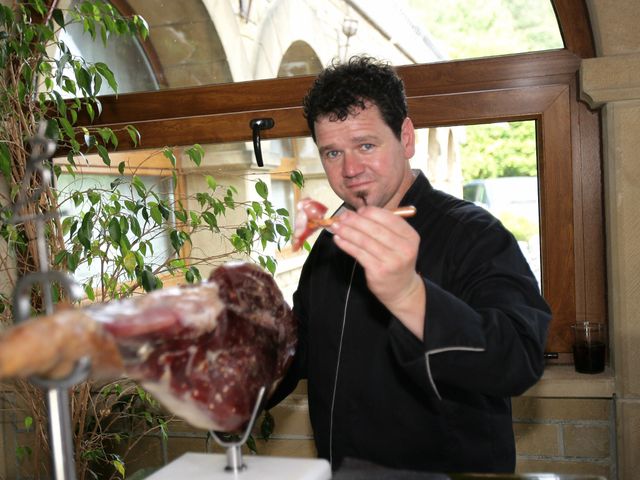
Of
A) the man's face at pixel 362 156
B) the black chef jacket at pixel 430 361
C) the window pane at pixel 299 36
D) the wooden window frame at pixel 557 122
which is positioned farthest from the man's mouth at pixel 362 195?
the window pane at pixel 299 36

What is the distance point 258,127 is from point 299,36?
414 millimetres

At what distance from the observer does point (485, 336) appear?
45.9 inches

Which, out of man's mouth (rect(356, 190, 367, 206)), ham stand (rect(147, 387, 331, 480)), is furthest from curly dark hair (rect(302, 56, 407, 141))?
ham stand (rect(147, 387, 331, 480))

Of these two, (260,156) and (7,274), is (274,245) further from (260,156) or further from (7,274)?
(7,274)

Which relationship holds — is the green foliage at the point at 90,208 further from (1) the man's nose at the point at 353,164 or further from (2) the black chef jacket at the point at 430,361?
(1) the man's nose at the point at 353,164

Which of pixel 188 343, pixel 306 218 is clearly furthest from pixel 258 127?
pixel 188 343

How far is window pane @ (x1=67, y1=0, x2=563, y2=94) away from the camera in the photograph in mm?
2564

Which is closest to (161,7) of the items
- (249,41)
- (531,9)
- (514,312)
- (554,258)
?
(249,41)

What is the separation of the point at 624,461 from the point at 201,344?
188 centimetres

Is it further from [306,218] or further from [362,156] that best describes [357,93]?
[306,218]

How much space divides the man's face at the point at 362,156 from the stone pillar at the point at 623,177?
1007 mm

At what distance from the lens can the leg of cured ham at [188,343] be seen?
0.69m

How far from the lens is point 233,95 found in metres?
2.81

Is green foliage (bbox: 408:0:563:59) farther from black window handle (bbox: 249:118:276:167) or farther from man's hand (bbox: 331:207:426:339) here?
man's hand (bbox: 331:207:426:339)
